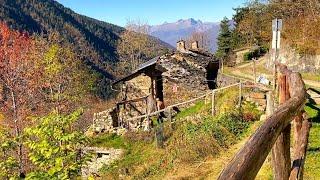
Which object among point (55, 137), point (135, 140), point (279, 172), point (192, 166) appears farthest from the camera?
point (135, 140)

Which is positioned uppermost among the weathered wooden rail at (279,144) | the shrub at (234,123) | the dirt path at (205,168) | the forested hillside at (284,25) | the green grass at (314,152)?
the forested hillside at (284,25)

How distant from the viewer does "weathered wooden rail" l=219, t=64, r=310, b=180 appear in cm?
208

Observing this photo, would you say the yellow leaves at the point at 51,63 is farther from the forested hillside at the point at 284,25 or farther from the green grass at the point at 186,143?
the green grass at the point at 186,143

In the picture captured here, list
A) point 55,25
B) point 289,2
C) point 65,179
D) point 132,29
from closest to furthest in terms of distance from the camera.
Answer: point 65,179, point 289,2, point 132,29, point 55,25

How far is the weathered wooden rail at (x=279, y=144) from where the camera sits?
208 centimetres

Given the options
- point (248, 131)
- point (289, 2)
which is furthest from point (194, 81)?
point (289, 2)

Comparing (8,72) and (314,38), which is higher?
(314,38)

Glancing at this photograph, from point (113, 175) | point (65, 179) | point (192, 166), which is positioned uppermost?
point (65, 179)

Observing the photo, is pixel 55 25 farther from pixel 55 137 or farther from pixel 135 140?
pixel 55 137

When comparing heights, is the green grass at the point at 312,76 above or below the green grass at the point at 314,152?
below

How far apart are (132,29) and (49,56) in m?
33.8

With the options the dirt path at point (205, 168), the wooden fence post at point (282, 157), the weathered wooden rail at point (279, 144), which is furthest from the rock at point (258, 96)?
the wooden fence post at point (282, 157)

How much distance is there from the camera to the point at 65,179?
761cm

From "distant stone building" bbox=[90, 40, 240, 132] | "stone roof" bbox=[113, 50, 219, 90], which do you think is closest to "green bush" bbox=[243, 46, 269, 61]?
"distant stone building" bbox=[90, 40, 240, 132]
